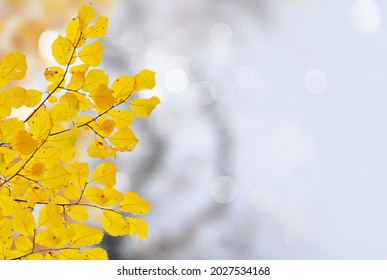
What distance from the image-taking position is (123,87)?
0.64m

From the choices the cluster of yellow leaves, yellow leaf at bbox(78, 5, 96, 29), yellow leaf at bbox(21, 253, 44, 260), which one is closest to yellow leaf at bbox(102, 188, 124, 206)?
the cluster of yellow leaves

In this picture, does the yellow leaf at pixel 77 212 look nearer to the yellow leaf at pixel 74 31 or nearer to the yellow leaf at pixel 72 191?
the yellow leaf at pixel 72 191

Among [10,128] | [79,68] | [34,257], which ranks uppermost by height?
[79,68]

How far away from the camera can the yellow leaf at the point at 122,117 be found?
655 mm

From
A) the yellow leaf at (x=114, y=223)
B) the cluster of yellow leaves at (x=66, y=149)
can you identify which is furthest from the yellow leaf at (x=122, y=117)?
the yellow leaf at (x=114, y=223)

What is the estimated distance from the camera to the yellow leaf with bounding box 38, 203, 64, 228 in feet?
2.05

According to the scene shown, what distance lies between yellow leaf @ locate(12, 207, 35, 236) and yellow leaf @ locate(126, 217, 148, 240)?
0.45 ft

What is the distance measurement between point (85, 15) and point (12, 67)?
12 centimetres

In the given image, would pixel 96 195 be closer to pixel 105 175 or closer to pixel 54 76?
pixel 105 175

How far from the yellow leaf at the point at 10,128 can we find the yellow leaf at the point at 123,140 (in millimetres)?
129

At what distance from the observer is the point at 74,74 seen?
64cm

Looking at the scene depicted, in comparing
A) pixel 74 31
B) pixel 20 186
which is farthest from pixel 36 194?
pixel 74 31
